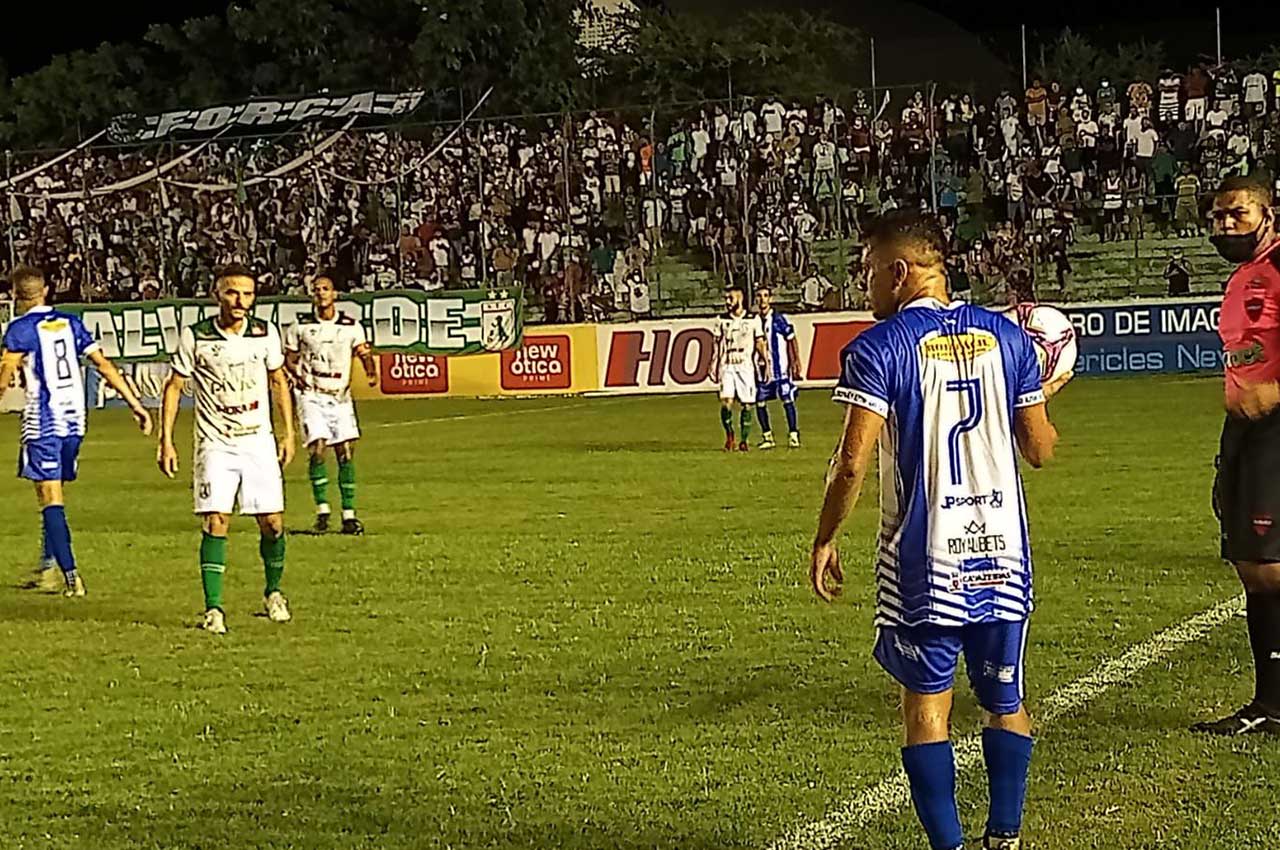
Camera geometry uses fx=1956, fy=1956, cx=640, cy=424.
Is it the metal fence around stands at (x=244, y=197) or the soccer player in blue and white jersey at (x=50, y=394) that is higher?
the metal fence around stands at (x=244, y=197)

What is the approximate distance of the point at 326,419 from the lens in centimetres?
1589

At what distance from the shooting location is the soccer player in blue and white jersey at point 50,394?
12.5m

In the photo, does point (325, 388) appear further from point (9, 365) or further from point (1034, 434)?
point (1034, 434)

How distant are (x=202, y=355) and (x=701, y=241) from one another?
2771 cm

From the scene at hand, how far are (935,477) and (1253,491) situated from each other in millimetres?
2637

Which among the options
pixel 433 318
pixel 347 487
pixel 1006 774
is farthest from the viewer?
pixel 433 318

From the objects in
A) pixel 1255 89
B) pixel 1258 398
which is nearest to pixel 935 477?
pixel 1258 398

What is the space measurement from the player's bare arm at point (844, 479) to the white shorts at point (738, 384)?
17.8 meters

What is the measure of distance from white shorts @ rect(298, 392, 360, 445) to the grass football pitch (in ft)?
3.00

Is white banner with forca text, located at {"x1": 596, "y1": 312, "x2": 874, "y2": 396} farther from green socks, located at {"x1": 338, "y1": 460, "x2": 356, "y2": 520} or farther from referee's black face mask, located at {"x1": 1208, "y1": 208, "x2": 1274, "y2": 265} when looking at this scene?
referee's black face mask, located at {"x1": 1208, "y1": 208, "x2": 1274, "y2": 265}

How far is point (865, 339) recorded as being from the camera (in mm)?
5293

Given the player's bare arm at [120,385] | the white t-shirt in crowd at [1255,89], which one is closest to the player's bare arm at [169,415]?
the player's bare arm at [120,385]

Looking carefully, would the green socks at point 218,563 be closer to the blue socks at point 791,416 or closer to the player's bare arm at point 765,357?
the blue socks at point 791,416

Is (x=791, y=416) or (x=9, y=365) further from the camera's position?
(x=791, y=416)
